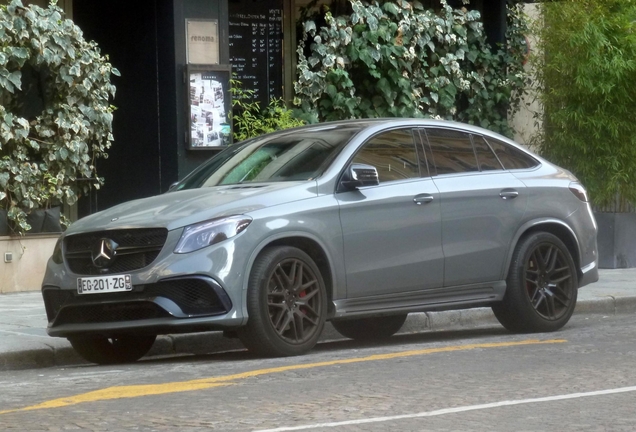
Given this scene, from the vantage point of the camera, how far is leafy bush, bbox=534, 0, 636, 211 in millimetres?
16219

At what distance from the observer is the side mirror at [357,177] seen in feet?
30.4

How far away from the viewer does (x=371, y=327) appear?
35.5 ft

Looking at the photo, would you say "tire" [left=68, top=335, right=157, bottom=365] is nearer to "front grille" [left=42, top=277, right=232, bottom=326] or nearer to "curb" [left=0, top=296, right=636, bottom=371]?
"curb" [left=0, top=296, right=636, bottom=371]

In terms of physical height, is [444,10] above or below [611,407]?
above

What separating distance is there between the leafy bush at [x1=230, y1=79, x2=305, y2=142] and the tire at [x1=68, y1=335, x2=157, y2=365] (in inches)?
249

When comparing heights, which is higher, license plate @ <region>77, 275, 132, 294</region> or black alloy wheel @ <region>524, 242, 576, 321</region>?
license plate @ <region>77, 275, 132, 294</region>

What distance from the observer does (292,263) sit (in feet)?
29.1

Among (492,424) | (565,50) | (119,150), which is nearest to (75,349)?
Answer: (492,424)

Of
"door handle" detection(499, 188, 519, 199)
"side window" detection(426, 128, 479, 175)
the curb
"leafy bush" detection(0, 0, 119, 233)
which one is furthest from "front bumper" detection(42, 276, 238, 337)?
"leafy bush" detection(0, 0, 119, 233)

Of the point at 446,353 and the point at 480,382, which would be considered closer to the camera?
the point at 480,382

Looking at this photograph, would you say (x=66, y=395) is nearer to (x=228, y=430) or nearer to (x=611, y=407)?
(x=228, y=430)

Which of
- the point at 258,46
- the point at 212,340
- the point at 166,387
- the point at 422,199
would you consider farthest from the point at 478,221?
the point at 258,46

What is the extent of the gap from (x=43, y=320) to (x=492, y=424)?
19.3 ft

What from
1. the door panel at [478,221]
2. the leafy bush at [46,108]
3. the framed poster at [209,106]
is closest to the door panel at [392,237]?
the door panel at [478,221]
